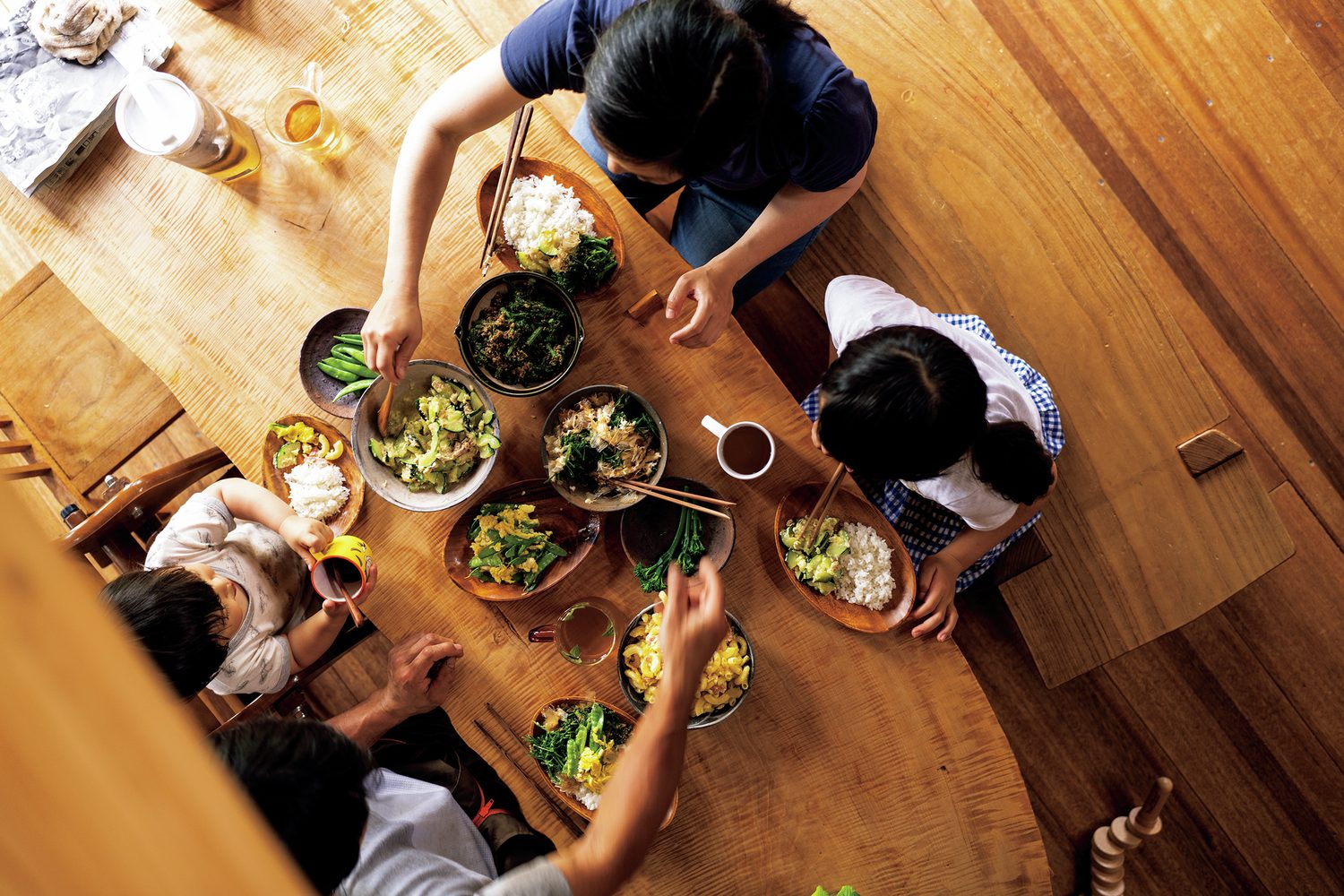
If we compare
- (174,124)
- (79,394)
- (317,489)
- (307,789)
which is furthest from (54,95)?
(307,789)

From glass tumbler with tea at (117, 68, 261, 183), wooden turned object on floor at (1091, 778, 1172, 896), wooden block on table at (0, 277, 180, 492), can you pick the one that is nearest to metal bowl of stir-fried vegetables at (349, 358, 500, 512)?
glass tumbler with tea at (117, 68, 261, 183)

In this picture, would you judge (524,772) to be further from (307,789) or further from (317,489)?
(317,489)

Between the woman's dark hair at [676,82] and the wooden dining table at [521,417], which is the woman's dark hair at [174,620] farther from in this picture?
the woman's dark hair at [676,82]

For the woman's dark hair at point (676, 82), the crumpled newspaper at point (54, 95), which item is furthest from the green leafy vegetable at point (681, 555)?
the crumpled newspaper at point (54, 95)

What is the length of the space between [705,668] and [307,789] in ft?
2.79

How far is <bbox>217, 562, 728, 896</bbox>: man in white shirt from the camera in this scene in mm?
1432

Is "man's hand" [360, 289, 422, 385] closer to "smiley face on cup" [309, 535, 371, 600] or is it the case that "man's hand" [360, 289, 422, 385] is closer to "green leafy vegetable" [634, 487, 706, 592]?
"smiley face on cup" [309, 535, 371, 600]

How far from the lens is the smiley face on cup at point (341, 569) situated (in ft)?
5.83

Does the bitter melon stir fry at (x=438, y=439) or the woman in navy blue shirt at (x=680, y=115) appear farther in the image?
the bitter melon stir fry at (x=438, y=439)

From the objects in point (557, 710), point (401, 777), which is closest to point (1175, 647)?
point (557, 710)

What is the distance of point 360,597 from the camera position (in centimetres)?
182

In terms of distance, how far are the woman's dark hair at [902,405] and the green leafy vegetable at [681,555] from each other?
0.38 metres

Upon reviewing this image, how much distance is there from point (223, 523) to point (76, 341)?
1156 mm

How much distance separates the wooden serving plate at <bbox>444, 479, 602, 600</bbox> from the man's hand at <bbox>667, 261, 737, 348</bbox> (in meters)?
0.50
